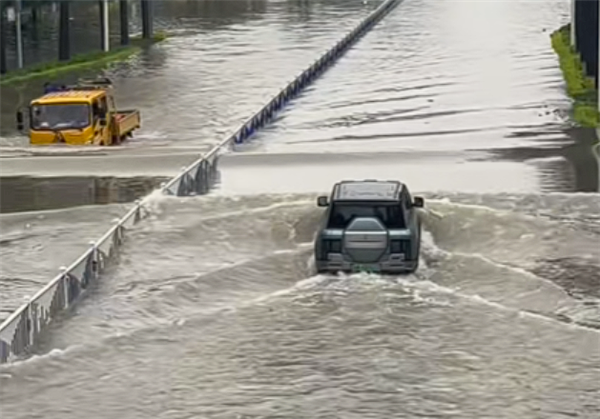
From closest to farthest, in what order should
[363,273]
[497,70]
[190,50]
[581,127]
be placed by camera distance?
1. [363,273]
2. [581,127]
3. [497,70]
4. [190,50]

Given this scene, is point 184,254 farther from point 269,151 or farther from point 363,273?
point 269,151

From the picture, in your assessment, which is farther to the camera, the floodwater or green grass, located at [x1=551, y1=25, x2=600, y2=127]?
green grass, located at [x1=551, y1=25, x2=600, y2=127]

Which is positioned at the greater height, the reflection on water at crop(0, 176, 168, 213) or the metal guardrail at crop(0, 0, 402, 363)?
the metal guardrail at crop(0, 0, 402, 363)

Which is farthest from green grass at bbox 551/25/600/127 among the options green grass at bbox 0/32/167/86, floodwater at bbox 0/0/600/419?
green grass at bbox 0/32/167/86

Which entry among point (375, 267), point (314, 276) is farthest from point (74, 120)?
point (375, 267)

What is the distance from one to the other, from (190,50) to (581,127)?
27.0m

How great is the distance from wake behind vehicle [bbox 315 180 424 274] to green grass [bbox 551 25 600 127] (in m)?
15.1

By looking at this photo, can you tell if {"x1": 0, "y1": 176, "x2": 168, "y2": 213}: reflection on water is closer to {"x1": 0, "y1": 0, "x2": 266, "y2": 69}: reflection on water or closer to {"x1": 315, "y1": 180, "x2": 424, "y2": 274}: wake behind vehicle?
{"x1": 315, "y1": 180, "x2": 424, "y2": 274}: wake behind vehicle

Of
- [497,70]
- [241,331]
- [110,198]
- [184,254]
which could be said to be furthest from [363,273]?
[497,70]

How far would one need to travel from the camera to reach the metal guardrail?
53.7ft

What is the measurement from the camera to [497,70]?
48.9 metres

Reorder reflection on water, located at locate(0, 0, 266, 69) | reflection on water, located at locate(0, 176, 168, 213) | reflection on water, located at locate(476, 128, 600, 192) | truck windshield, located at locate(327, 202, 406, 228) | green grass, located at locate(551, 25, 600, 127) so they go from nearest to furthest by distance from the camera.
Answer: truck windshield, located at locate(327, 202, 406, 228)
reflection on water, located at locate(0, 176, 168, 213)
reflection on water, located at locate(476, 128, 600, 192)
green grass, located at locate(551, 25, 600, 127)
reflection on water, located at locate(0, 0, 266, 69)

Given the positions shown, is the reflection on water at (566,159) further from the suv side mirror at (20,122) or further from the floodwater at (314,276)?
the suv side mirror at (20,122)

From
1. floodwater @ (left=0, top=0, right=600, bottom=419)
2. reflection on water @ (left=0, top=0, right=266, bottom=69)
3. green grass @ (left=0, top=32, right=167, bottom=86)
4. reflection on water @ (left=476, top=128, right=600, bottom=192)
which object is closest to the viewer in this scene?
floodwater @ (left=0, top=0, right=600, bottom=419)
